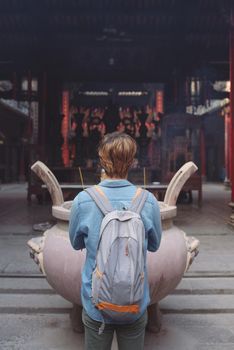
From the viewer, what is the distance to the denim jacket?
185 centimetres

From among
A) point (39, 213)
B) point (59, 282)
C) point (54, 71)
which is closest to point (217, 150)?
point (54, 71)

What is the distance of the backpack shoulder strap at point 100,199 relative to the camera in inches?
71.9

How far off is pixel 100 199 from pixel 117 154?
0.22m

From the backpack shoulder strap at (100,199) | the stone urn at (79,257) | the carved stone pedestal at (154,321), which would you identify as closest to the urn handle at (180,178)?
the stone urn at (79,257)

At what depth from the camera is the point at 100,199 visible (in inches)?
73.1

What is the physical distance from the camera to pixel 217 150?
27094mm

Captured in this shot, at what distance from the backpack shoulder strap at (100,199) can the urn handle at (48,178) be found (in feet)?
4.16

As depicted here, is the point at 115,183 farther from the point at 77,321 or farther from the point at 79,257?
the point at 77,321

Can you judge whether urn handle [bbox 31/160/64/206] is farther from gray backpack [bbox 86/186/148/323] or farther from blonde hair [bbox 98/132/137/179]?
gray backpack [bbox 86/186/148/323]

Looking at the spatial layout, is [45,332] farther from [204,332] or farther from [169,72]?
[169,72]

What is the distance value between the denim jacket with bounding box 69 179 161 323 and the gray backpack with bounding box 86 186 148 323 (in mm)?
73

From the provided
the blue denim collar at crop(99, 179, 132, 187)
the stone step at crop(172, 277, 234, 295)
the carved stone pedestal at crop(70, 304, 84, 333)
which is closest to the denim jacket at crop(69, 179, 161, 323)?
the blue denim collar at crop(99, 179, 132, 187)

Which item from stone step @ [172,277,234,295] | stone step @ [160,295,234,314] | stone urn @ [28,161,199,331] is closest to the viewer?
stone urn @ [28,161,199,331]

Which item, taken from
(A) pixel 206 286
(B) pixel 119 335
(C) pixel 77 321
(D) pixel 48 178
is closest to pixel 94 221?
(B) pixel 119 335
